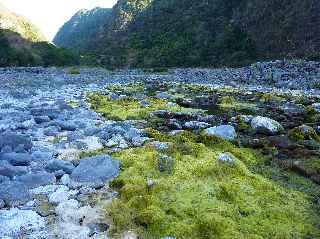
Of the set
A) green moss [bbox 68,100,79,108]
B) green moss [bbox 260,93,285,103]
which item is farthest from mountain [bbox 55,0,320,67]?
green moss [bbox 68,100,79,108]

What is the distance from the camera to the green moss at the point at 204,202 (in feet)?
25.3

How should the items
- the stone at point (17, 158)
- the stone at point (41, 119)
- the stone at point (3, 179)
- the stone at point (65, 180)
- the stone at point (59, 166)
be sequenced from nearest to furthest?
the stone at point (3, 179)
the stone at point (65, 180)
the stone at point (59, 166)
the stone at point (17, 158)
the stone at point (41, 119)

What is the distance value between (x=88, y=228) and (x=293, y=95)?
58.5ft

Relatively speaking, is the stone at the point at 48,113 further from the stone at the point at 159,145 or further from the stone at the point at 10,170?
the stone at the point at 10,170

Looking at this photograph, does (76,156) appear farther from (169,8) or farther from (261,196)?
(169,8)

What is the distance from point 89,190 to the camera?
9.08 m

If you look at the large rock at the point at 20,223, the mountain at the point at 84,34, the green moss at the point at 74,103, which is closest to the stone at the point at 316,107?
the green moss at the point at 74,103

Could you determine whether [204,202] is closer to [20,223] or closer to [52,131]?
[20,223]

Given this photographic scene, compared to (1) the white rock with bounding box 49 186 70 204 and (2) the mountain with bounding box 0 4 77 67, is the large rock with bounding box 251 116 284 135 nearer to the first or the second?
(1) the white rock with bounding box 49 186 70 204

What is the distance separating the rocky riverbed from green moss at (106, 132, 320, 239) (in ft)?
0.06

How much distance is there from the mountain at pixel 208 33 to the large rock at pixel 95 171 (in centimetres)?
3264

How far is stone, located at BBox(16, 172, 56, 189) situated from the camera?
9320 millimetres

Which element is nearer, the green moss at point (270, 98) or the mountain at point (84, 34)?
the green moss at point (270, 98)

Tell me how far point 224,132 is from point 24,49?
2254 inches
